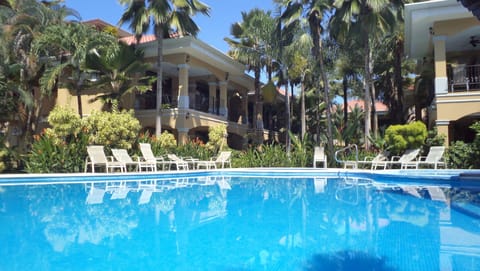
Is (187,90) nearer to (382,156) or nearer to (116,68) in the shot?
(116,68)

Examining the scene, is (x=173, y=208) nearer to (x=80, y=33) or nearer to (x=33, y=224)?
(x=33, y=224)

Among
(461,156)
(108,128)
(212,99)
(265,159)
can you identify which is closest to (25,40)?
(108,128)

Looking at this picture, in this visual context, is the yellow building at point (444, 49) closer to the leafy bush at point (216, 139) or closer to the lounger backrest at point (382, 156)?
the lounger backrest at point (382, 156)

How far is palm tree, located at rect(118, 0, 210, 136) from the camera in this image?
56.2ft

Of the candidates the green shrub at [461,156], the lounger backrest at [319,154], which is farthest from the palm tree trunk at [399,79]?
the lounger backrest at [319,154]

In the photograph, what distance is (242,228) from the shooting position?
17.5 feet

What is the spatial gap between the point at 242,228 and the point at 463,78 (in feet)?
47.5

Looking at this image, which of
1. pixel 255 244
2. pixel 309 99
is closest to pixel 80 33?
pixel 255 244

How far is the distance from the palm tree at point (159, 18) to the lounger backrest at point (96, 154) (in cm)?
434

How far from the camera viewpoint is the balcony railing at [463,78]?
51.3 feet

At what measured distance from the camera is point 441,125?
1510cm

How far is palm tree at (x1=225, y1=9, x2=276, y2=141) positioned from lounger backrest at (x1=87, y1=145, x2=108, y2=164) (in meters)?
11.2

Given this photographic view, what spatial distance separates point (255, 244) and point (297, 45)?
14.0 metres

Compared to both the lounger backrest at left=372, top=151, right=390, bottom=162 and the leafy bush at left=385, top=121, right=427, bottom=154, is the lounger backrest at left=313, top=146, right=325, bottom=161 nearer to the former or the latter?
the lounger backrest at left=372, top=151, right=390, bottom=162
